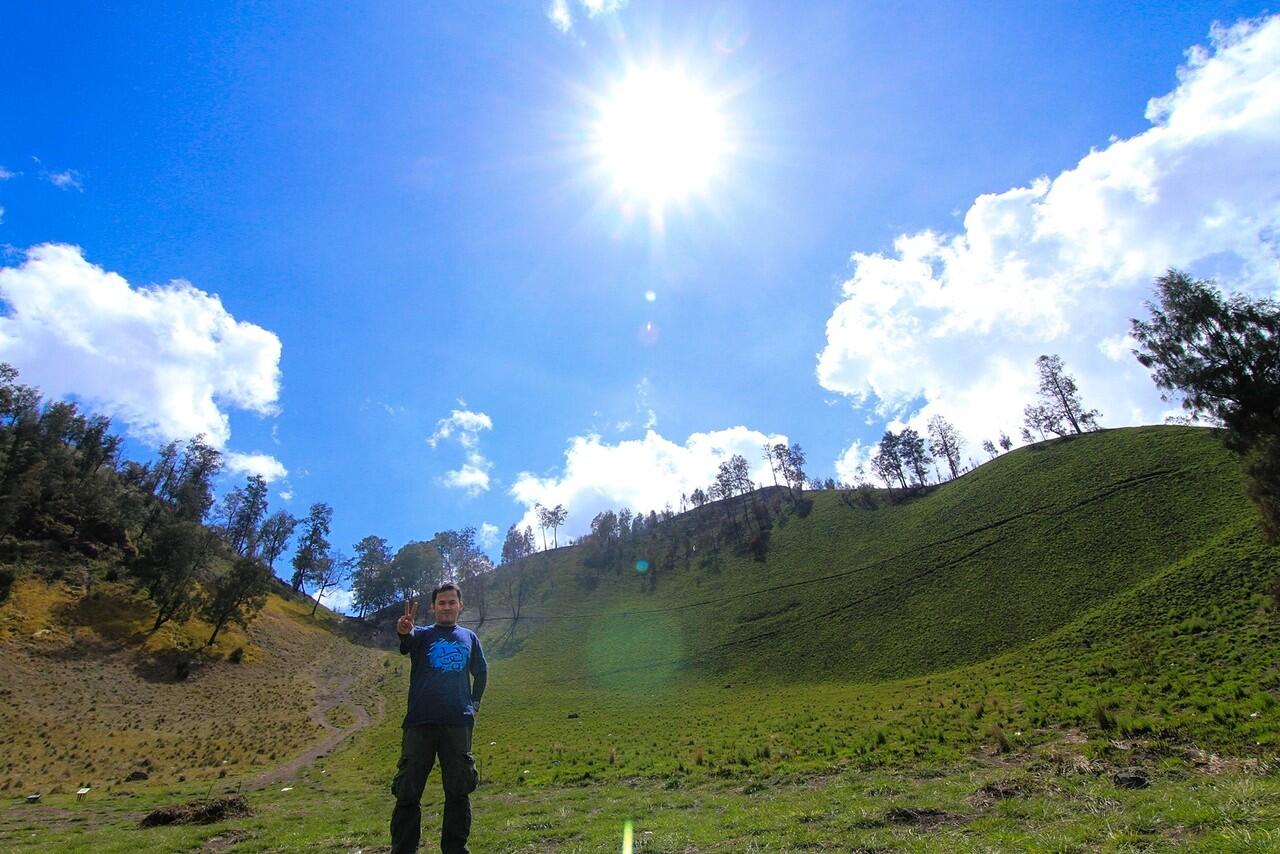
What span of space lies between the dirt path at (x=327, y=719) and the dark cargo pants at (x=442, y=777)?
24.4 metres

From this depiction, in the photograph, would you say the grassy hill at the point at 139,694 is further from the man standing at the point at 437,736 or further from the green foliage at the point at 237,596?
the man standing at the point at 437,736

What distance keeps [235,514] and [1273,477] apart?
152607mm

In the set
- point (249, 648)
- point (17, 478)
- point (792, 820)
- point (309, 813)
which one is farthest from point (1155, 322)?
point (17, 478)

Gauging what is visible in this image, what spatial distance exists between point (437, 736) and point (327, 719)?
178 ft

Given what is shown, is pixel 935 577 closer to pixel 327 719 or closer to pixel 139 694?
pixel 327 719

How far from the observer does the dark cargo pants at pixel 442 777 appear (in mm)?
6293

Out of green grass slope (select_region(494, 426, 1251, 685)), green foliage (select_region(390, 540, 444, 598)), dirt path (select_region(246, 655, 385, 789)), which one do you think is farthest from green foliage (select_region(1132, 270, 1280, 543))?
green foliage (select_region(390, 540, 444, 598))

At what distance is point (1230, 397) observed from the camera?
3594 cm

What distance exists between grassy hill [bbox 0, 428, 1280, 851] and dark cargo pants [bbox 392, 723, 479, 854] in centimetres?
362

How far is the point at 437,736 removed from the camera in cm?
672

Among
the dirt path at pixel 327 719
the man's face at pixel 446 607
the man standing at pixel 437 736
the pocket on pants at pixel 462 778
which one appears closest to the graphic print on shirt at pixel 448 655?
the man standing at pixel 437 736

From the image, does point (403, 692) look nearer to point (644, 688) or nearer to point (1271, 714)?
point (644, 688)

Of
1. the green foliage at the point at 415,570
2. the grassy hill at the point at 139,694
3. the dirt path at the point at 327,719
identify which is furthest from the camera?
the green foliage at the point at 415,570

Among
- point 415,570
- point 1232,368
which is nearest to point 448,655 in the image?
point 1232,368
